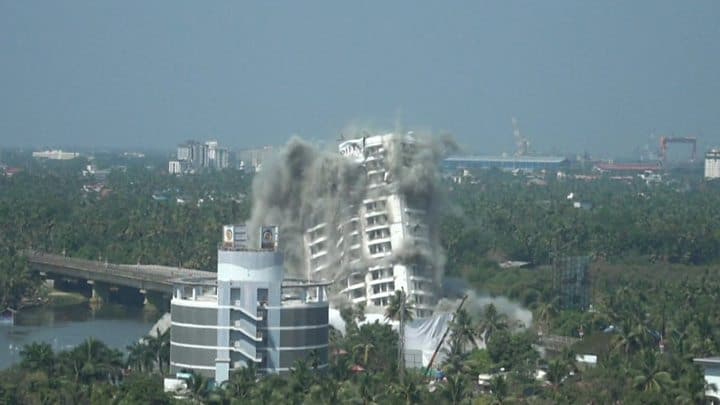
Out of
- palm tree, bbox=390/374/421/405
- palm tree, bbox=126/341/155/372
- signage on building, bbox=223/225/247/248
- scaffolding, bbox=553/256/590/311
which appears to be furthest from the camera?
scaffolding, bbox=553/256/590/311

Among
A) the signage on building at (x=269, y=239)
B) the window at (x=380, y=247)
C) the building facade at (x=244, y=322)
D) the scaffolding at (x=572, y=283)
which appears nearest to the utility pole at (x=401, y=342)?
the building facade at (x=244, y=322)

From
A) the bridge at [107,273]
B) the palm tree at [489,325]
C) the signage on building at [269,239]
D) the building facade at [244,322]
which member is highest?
the signage on building at [269,239]

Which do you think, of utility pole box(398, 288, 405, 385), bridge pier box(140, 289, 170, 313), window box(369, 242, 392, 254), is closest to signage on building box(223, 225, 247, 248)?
utility pole box(398, 288, 405, 385)

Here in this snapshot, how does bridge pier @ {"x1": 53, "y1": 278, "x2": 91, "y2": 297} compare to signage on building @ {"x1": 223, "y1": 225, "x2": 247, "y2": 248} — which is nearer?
signage on building @ {"x1": 223, "y1": 225, "x2": 247, "y2": 248}

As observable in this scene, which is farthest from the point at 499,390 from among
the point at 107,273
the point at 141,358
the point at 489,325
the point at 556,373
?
the point at 107,273

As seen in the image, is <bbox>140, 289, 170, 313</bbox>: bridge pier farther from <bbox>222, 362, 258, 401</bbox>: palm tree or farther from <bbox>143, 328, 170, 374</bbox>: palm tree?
<bbox>222, 362, 258, 401</bbox>: palm tree

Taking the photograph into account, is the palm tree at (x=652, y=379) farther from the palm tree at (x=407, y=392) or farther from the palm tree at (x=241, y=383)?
the palm tree at (x=241, y=383)
